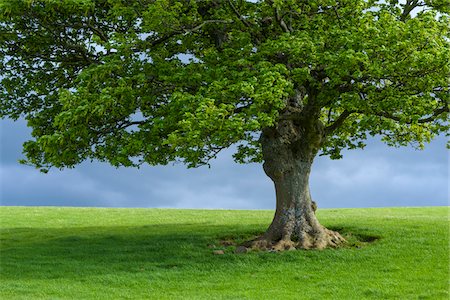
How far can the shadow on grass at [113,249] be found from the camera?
67.1 ft

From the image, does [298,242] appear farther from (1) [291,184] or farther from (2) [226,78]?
(2) [226,78]

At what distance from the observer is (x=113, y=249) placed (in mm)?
23969

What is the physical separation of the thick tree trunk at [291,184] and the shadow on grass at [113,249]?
2.18m

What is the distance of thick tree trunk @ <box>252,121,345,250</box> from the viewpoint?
22609 mm

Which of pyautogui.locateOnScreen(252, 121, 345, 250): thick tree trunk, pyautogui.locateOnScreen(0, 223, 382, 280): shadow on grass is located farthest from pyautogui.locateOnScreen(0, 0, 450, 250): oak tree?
pyautogui.locateOnScreen(0, 223, 382, 280): shadow on grass

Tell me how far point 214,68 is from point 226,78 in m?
1.83

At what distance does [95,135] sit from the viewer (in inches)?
832

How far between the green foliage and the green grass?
3683mm

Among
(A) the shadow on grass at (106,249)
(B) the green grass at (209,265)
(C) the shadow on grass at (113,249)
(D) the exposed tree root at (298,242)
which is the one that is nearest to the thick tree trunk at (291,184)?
(D) the exposed tree root at (298,242)

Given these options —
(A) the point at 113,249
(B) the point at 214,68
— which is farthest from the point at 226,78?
(A) the point at 113,249

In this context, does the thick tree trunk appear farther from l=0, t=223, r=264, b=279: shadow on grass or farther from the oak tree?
l=0, t=223, r=264, b=279: shadow on grass

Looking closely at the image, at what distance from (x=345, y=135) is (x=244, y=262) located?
9.40 metres

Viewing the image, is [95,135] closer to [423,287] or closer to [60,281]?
[60,281]

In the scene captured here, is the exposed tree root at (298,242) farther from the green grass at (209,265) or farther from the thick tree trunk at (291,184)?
the green grass at (209,265)
